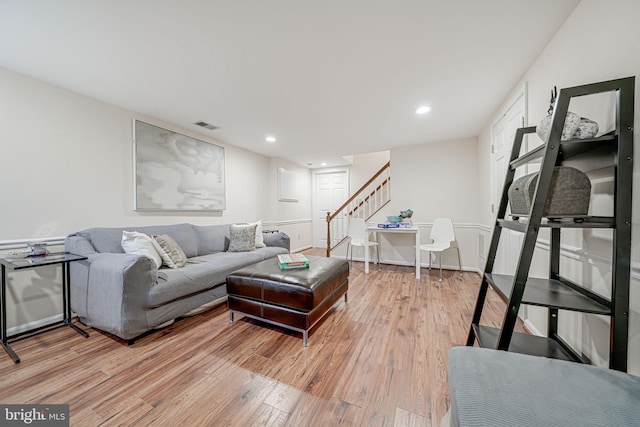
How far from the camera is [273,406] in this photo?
122 centimetres

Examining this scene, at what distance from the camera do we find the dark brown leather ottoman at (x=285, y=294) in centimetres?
179

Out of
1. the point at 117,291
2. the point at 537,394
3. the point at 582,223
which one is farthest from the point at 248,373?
the point at 582,223

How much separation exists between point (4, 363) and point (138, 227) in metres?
1.37

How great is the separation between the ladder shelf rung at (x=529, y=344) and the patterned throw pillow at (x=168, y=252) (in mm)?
2584

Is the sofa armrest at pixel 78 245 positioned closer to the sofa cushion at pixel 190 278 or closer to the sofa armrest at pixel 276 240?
the sofa cushion at pixel 190 278

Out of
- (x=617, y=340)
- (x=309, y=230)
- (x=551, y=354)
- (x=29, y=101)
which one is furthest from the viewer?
(x=309, y=230)

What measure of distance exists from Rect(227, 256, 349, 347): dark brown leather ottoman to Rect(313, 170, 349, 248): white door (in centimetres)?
382

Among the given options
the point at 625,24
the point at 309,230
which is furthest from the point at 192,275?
the point at 309,230

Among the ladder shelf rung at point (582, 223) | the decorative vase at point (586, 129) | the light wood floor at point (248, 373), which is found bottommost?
the light wood floor at point (248, 373)

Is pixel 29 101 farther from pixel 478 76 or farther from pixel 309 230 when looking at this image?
pixel 309 230

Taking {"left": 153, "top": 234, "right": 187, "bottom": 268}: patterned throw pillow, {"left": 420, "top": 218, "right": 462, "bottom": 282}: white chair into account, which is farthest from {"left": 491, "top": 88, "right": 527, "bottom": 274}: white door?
{"left": 153, "top": 234, "right": 187, "bottom": 268}: patterned throw pillow

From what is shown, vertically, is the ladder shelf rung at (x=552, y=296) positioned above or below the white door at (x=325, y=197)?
below

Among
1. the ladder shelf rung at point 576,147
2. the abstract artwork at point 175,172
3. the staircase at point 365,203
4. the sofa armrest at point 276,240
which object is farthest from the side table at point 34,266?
the staircase at point 365,203

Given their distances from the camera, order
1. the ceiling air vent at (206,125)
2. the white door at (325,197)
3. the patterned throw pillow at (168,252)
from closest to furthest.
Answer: the patterned throw pillow at (168,252) → the ceiling air vent at (206,125) → the white door at (325,197)
